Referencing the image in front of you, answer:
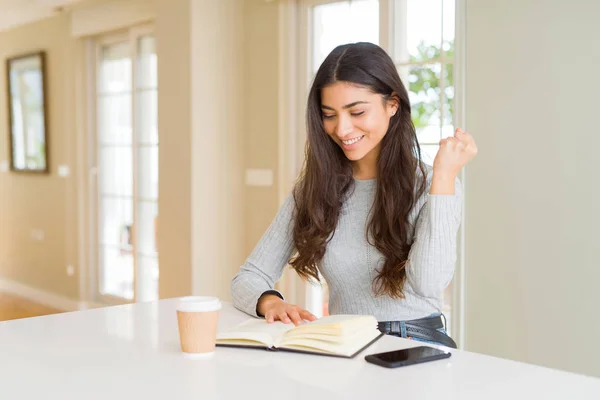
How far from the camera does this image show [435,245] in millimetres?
1667

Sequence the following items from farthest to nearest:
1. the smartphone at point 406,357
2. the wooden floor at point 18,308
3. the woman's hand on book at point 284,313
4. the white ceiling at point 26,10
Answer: the wooden floor at point 18,308, the white ceiling at point 26,10, the woman's hand on book at point 284,313, the smartphone at point 406,357

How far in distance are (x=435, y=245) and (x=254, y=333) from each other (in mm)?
500

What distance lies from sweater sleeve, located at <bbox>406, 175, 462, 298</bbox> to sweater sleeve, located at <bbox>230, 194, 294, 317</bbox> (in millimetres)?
383

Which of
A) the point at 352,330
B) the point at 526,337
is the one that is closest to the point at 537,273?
the point at 526,337

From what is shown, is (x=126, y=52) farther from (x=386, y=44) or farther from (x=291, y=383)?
(x=291, y=383)

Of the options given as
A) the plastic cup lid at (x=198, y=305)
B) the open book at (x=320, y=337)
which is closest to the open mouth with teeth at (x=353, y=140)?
the open book at (x=320, y=337)

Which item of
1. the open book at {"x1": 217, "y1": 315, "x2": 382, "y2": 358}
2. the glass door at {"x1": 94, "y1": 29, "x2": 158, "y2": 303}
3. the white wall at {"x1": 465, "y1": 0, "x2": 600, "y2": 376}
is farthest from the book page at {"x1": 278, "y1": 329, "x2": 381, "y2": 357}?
the glass door at {"x1": 94, "y1": 29, "x2": 158, "y2": 303}

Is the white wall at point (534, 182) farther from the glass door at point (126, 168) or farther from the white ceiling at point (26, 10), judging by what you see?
the white ceiling at point (26, 10)

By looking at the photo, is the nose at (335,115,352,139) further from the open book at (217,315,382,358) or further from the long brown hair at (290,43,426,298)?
the open book at (217,315,382,358)

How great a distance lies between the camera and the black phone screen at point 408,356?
49.0 inches

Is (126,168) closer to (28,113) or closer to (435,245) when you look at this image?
(28,113)

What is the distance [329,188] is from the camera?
6.49ft

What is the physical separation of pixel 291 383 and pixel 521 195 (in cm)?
199

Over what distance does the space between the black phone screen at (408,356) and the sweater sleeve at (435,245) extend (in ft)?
1.21
